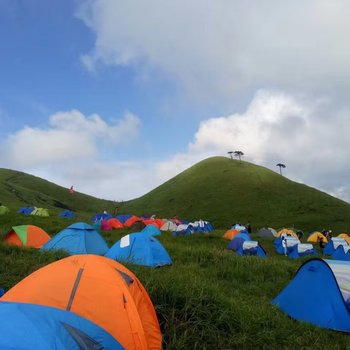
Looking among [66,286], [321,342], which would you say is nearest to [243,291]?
[321,342]

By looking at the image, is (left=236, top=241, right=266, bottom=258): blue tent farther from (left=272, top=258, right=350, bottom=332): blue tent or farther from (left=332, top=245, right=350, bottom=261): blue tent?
(left=272, top=258, right=350, bottom=332): blue tent

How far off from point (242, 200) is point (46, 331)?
72257 mm

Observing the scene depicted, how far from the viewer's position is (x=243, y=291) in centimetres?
1002

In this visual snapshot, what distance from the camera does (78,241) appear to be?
15.0 m

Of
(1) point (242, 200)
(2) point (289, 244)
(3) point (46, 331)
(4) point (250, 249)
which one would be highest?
(1) point (242, 200)

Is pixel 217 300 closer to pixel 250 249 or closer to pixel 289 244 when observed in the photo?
pixel 250 249

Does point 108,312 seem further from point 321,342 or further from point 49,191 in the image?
point 49,191

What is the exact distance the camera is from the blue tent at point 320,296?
24.6 feet

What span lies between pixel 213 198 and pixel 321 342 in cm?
7119

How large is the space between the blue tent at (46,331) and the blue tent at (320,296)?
4907 mm

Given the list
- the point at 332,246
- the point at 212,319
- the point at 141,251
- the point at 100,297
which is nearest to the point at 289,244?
the point at 332,246

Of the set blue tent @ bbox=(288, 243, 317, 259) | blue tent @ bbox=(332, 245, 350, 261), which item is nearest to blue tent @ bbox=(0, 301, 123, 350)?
blue tent @ bbox=(288, 243, 317, 259)

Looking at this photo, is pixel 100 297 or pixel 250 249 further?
pixel 250 249

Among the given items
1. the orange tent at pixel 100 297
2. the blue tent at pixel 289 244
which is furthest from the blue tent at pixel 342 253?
the orange tent at pixel 100 297
